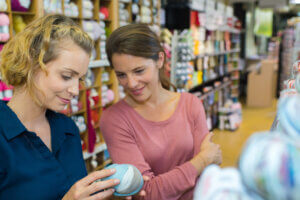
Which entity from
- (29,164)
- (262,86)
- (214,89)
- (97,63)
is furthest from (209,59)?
(29,164)

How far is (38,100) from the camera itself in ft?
3.90

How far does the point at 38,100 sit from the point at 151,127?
1.82ft

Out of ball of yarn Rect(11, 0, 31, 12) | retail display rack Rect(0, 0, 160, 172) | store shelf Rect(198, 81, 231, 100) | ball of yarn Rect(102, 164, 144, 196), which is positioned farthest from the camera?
store shelf Rect(198, 81, 231, 100)

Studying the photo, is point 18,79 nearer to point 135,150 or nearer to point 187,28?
point 135,150

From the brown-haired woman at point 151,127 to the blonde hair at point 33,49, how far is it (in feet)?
1.01

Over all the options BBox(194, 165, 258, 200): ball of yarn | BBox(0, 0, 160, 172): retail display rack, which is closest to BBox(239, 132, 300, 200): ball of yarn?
BBox(194, 165, 258, 200): ball of yarn

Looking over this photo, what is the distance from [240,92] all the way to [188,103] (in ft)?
29.2

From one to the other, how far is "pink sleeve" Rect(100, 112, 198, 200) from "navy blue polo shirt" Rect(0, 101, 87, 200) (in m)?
0.22

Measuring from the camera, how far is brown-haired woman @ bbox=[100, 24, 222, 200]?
4.21 feet

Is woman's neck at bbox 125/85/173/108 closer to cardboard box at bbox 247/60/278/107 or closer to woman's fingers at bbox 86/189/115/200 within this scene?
woman's fingers at bbox 86/189/115/200

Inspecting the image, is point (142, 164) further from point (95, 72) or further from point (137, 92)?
point (95, 72)

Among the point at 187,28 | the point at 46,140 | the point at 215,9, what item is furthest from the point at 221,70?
the point at 46,140

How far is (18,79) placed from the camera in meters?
1.16

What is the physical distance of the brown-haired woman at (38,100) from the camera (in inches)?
42.9
